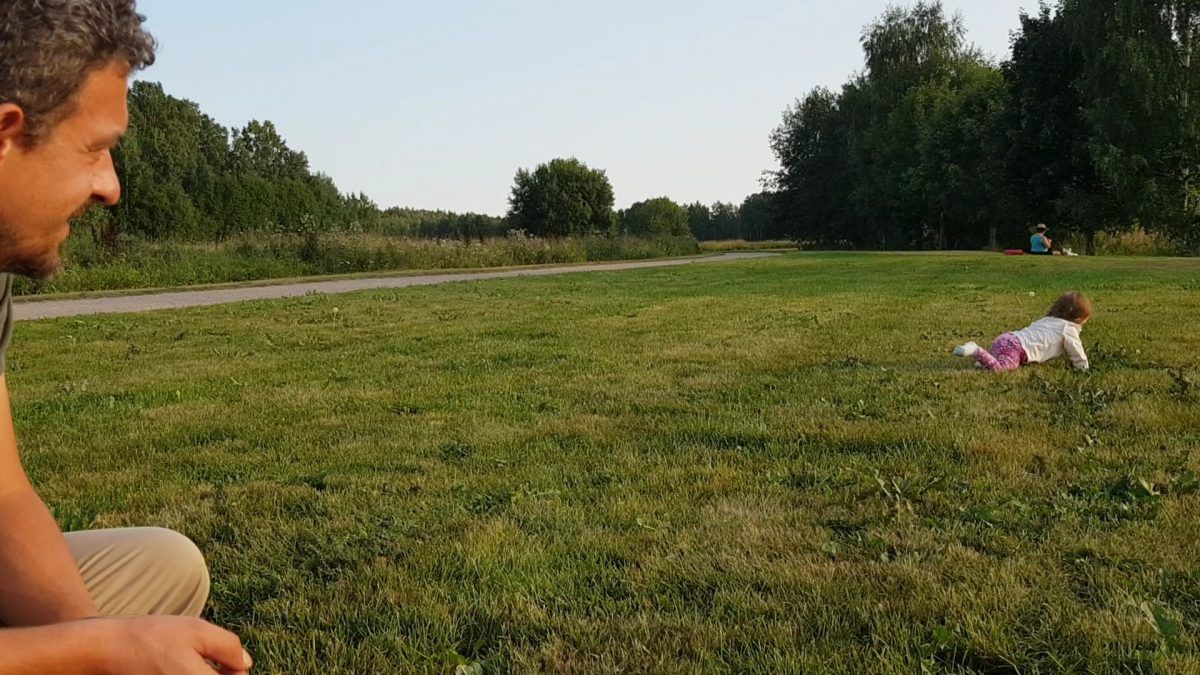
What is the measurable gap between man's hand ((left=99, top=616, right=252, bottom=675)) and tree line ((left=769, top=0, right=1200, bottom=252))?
127 feet

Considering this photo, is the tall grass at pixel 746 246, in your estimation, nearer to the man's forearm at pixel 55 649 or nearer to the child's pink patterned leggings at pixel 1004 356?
the child's pink patterned leggings at pixel 1004 356

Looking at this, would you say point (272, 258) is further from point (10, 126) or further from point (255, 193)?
point (255, 193)

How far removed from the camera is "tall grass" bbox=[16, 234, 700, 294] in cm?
2127

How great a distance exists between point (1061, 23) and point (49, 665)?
4499 centimetres

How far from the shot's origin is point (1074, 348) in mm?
7004

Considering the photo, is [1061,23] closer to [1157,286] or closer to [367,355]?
[1157,286]

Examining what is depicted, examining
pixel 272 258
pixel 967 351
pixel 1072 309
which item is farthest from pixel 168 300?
pixel 1072 309

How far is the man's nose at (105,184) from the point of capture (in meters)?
1.48

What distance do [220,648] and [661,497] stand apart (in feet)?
8.69

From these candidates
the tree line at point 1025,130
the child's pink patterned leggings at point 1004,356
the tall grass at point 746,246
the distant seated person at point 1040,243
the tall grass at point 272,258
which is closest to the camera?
the child's pink patterned leggings at point 1004,356

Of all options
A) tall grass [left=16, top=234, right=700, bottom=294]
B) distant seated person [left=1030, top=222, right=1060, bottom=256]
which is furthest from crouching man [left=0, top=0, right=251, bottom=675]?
distant seated person [left=1030, top=222, right=1060, bottom=256]

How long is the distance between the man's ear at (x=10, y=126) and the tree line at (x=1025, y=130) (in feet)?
127

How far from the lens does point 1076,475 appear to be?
13.3ft

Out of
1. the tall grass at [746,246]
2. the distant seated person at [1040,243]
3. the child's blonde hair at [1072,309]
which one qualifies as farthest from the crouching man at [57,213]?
the tall grass at [746,246]
